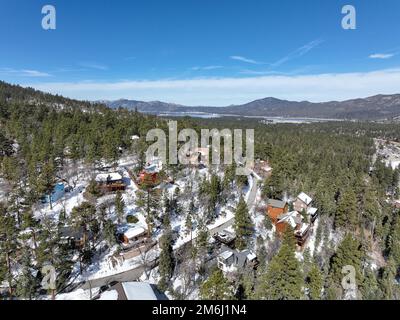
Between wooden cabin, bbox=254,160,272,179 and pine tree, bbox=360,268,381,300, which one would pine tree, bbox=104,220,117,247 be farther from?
wooden cabin, bbox=254,160,272,179

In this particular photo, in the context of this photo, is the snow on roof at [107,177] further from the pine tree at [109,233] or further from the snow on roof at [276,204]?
the snow on roof at [276,204]

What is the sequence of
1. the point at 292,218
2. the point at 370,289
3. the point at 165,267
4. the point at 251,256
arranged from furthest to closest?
1. the point at 292,218
2. the point at 251,256
3. the point at 370,289
4. the point at 165,267

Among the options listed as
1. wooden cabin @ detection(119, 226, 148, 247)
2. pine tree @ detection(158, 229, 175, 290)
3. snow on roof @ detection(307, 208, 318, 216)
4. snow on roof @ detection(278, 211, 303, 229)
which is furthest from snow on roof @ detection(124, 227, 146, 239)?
snow on roof @ detection(307, 208, 318, 216)

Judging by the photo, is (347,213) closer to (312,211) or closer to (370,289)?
(312,211)

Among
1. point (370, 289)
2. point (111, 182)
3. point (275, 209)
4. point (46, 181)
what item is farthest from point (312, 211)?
point (46, 181)

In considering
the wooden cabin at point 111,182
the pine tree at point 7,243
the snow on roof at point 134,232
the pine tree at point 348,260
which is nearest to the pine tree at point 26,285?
the pine tree at point 7,243
